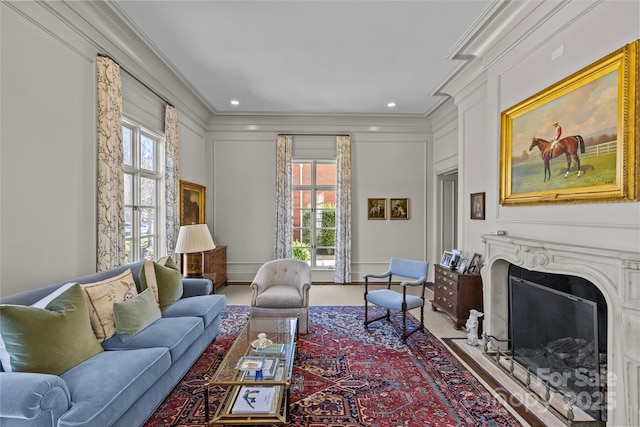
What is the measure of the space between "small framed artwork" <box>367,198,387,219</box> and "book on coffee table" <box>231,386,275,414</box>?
4820 millimetres

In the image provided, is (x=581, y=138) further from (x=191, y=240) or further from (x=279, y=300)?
(x=191, y=240)

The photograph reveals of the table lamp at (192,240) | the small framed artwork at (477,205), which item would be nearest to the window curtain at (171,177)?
the table lamp at (192,240)

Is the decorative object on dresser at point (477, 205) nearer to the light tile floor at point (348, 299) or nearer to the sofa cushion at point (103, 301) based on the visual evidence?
the light tile floor at point (348, 299)

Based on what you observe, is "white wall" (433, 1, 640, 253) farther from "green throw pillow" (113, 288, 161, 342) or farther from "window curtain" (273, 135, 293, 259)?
"green throw pillow" (113, 288, 161, 342)

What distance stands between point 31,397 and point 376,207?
232 inches

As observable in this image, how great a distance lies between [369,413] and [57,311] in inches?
95.4

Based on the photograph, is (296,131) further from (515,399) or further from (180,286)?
(515,399)

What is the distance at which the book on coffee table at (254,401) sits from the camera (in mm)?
2006

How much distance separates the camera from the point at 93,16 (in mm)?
2953

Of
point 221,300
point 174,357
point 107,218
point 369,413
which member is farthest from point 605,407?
point 107,218

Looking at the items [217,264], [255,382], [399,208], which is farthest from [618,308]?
[217,264]

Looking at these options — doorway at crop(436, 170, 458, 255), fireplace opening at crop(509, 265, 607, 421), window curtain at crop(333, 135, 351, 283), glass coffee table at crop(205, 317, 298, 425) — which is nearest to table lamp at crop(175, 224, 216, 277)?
glass coffee table at crop(205, 317, 298, 425)

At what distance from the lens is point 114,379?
183 cm

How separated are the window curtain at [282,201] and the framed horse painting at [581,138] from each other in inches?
168
